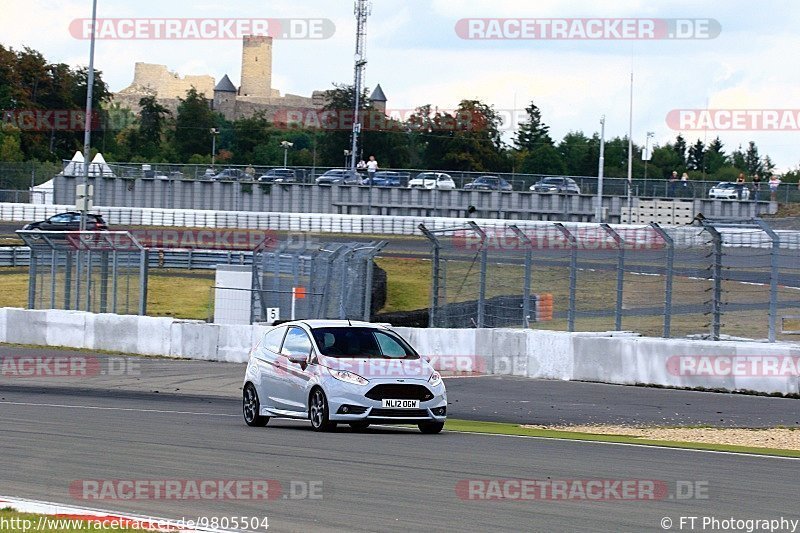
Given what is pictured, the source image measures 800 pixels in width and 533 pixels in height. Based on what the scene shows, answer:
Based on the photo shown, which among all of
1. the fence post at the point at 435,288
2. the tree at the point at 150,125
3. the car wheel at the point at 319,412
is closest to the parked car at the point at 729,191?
the fence post at the point at 435,288

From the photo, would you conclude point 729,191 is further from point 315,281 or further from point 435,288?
point 435,288

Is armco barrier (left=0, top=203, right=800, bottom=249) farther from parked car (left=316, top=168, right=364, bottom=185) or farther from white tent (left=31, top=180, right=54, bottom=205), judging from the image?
parked car (left=316, top=168, right=364, bottom=185)

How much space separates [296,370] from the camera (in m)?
15.7

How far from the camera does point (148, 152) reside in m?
122

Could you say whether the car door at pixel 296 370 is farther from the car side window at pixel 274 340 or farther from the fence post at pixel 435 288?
the fence post at pixel 435 288

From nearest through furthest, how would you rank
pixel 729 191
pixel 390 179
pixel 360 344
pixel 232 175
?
pixel 360 344 < pixel 729 191 < pixel 390 179 < pixel 232 175

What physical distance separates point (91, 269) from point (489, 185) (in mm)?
32942

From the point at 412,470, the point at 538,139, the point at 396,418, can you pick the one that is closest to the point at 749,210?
the point at 396,418

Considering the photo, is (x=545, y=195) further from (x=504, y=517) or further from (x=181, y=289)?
(x=504, y=517)

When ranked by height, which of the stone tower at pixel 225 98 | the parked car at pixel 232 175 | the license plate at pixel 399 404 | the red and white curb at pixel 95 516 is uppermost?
the stone tower at pixel 225 98

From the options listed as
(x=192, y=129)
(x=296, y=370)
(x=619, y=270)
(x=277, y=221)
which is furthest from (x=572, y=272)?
(x=192, y=129)

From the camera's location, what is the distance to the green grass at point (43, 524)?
26.3ft

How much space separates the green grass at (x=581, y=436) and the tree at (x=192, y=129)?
353 ft

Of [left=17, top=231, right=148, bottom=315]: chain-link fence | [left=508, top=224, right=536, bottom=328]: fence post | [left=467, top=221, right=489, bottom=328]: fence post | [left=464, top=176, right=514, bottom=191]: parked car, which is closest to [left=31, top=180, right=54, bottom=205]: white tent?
[left=464, top=176, right=514, bottom=191]: parked car
